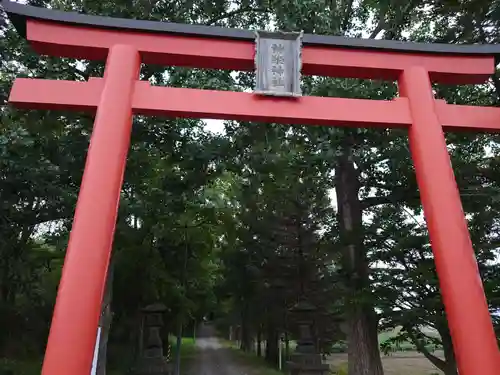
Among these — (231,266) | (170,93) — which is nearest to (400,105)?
(170,93)

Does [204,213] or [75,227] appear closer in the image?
[75,227]

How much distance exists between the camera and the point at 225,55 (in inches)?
197

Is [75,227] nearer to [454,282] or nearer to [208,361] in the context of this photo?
[454,282]

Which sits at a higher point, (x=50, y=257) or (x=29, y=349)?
(x=50, y=257)

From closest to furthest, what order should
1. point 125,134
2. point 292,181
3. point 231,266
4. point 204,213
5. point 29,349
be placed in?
point 125,134 < point 292,181 < point 204,213 < point 29,349 < point 231,266

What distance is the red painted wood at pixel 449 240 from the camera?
3.91m

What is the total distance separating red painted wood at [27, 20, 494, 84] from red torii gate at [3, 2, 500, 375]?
→ 0.5 inches

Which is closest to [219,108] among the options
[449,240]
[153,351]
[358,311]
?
[449,240]

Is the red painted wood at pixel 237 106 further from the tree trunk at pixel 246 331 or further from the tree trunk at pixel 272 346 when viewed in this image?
the tree trunk at pixel 246 331

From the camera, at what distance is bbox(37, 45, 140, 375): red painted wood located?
3.52 metres

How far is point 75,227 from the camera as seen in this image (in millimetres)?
3920

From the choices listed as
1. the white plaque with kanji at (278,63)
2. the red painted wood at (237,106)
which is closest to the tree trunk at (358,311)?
the red painted wood at (237,106)

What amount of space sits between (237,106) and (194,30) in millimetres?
1122

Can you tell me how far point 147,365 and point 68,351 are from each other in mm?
2836
